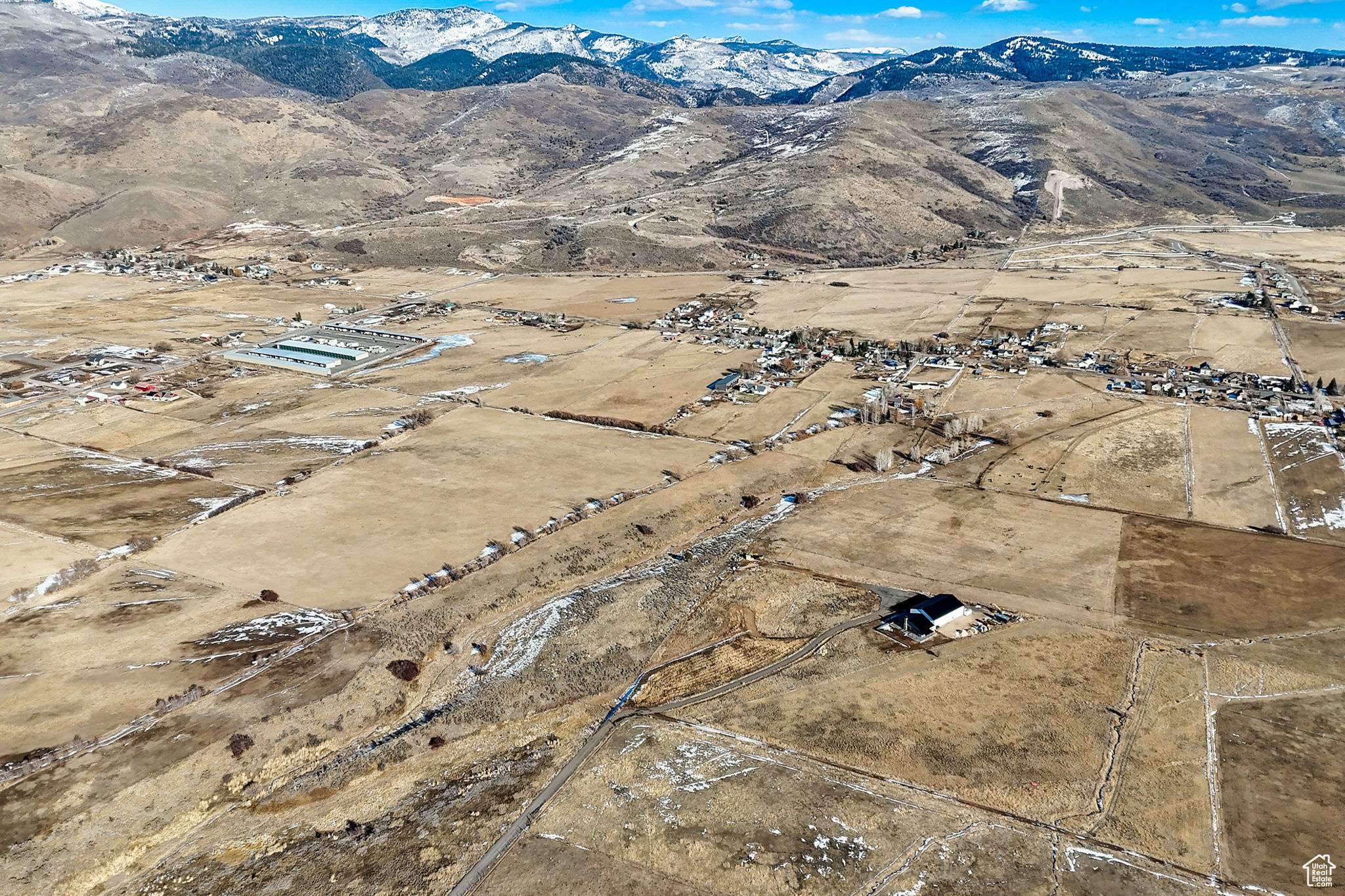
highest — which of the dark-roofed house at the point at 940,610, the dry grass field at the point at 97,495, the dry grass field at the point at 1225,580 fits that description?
the dry grass field at the point at 97,495

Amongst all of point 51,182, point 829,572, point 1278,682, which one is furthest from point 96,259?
point 1278,682

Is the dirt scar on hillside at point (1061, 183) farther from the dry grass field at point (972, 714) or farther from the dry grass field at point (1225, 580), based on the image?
the dry grass field at point (972, 714)

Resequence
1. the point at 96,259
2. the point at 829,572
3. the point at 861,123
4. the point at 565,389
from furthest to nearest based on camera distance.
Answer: the point at 861,123
the point at 96,259
the point at 565,389
the point at 829,572

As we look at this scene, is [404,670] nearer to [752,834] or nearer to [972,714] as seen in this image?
[752,834]

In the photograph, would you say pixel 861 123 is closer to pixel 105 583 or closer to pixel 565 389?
pixel 565 389

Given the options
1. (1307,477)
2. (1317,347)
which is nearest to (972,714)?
(1307,477)

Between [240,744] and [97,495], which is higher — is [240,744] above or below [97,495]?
below

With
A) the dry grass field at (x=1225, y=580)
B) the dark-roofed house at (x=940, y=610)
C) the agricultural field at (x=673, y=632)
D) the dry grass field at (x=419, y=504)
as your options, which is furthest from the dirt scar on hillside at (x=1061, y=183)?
the dark-roofed house at (x=940, y=610)

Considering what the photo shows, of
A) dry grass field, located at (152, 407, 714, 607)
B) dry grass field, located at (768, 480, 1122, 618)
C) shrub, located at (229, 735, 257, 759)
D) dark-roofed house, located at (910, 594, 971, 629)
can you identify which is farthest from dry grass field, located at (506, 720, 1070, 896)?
dry grass field, located at (152, 407, 714, 607)
